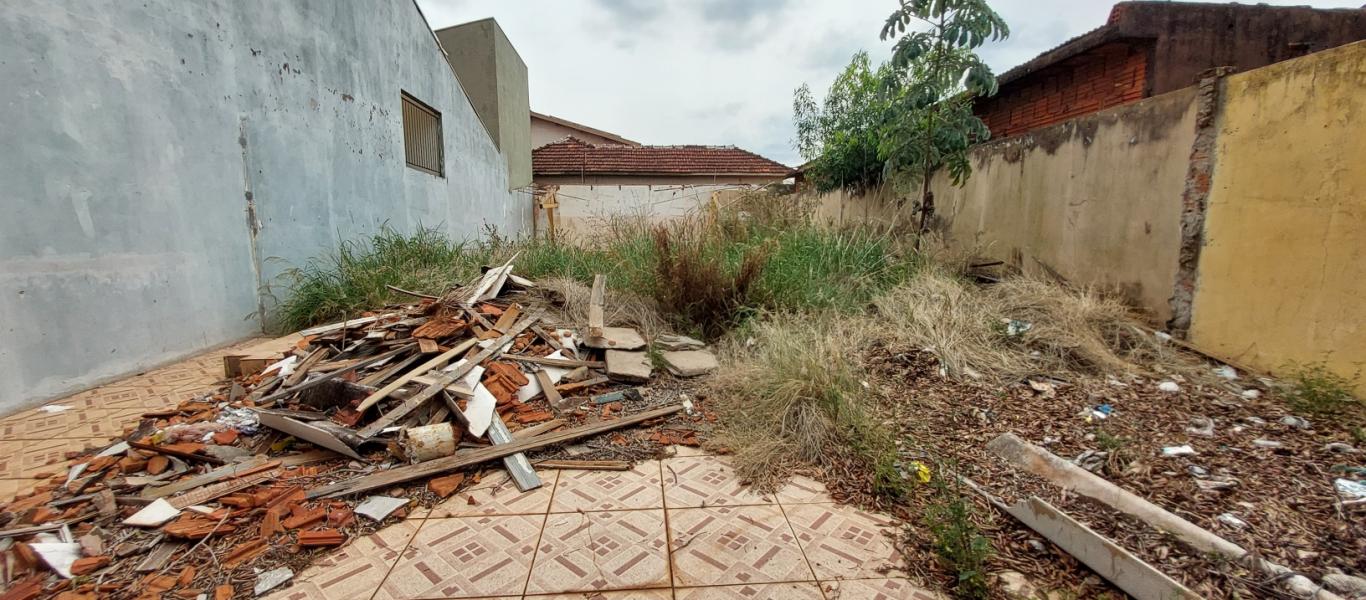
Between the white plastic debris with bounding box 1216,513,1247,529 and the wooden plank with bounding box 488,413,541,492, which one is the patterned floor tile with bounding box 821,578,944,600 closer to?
the white plastic debris with bounding box 1216,513,1247,529

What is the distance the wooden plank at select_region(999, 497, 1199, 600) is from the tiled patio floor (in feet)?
1.63

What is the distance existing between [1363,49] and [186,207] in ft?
22.1

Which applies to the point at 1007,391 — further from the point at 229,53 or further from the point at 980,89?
the point at 229,53

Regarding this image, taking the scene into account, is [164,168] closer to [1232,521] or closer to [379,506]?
[379,506]

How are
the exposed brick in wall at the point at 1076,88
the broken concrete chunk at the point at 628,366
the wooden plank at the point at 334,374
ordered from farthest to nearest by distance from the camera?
the exposed brick in wall at the point at 1076,88, the broken concrete chunk at the point at 628,366, the wooden plank at the point at 334,374

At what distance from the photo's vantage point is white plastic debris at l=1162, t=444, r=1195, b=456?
224 cm

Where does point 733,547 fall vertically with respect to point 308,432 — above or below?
below

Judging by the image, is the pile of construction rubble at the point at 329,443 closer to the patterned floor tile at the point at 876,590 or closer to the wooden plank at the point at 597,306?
the wooden plank at the point at 597,306

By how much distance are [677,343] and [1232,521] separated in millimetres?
2823

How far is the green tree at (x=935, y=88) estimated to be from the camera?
4383 mm

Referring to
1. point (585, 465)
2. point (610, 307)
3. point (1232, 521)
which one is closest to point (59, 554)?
point (585, 465)

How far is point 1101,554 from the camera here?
5.15 ft

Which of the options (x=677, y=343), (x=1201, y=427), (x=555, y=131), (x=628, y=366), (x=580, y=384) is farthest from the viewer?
(x=555, y=131)

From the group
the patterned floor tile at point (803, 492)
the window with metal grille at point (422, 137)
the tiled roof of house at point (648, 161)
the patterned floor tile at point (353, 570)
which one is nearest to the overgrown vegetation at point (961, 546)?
the patterned floor tile at point (803, 492)
